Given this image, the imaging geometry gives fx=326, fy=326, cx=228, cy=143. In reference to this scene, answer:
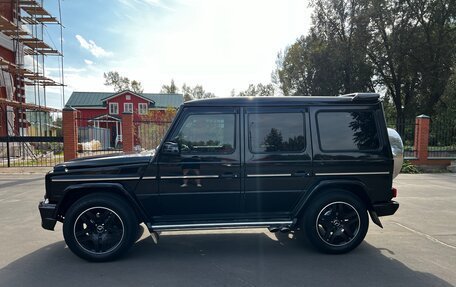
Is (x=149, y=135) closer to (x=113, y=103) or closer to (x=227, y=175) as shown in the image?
(x=227, y=175)

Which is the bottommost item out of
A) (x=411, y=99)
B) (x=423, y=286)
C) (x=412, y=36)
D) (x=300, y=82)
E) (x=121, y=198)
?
(x=423, y=286)

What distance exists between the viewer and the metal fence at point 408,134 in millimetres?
15086

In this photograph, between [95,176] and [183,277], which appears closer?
[183,277]

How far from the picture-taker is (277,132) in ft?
14.9

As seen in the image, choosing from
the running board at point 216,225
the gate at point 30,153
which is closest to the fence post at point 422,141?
the running board at point 216,225

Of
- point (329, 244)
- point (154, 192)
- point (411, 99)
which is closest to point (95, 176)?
point (154, 192)

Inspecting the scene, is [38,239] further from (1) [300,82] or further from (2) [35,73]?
(1) [300,82]

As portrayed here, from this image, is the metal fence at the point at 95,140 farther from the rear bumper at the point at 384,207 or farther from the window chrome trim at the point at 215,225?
the rear bumper at the point at 384,207

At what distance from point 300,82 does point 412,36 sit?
11498 millimetres

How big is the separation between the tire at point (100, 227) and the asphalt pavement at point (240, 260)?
18 centimetres

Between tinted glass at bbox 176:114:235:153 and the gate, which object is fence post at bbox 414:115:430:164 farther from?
the gate

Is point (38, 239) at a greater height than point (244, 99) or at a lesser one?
lesser

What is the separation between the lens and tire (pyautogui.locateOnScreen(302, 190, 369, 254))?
4.55 meters

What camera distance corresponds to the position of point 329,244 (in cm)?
459
